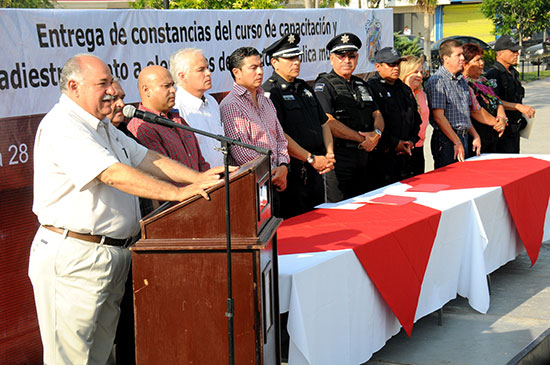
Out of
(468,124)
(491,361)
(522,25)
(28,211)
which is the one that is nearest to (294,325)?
(491,361)

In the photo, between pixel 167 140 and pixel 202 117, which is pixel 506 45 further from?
pixel 167 140

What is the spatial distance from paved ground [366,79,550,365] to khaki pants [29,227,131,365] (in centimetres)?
190

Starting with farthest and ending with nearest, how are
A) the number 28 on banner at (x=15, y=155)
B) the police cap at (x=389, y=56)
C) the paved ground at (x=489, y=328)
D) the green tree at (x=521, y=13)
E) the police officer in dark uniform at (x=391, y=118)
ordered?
the green tree at (x=521, y=13) → the police officer in dark uniform at (x=391, y=118) → the police cap at (x=389, y=56) → the paved ground at (x=489, y=328) → the number 28 on banner at (x=15, y=155)

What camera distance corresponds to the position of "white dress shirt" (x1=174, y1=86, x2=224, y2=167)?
467cm

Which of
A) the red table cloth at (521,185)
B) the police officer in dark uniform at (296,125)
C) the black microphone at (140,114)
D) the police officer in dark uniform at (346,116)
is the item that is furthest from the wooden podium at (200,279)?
the police officer in dark uniform at (346,116)

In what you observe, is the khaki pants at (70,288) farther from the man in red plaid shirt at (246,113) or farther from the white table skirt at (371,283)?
the man in red plaid shirt at (246,113)

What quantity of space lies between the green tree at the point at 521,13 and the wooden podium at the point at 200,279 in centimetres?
2873

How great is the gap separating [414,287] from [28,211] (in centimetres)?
233

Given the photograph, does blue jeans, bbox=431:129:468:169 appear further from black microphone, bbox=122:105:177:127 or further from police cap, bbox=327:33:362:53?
black microphone, bbox=122:105:177:127

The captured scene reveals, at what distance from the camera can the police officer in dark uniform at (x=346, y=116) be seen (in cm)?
633

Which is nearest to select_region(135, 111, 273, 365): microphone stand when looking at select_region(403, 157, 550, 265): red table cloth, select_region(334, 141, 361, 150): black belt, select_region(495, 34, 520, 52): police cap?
select_region(403, 157, 550, 265): red table cloth

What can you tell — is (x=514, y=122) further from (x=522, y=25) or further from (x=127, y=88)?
(x=522, y=25)

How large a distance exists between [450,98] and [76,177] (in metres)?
5.08

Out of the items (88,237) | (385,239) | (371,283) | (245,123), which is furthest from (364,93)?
(88,237)
